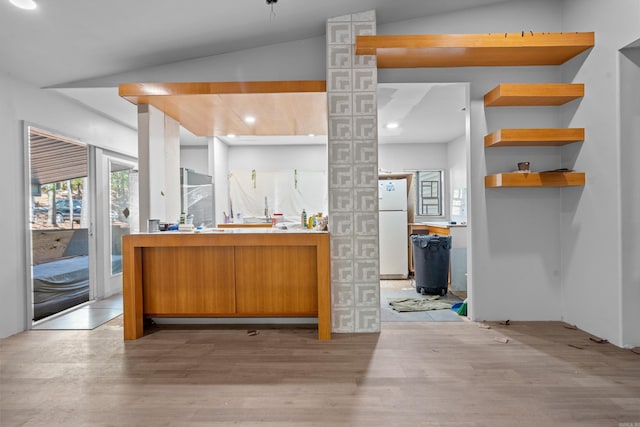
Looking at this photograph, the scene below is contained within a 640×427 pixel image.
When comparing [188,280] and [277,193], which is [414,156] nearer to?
[277,193]

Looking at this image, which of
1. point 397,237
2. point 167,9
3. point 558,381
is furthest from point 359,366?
point 397,237

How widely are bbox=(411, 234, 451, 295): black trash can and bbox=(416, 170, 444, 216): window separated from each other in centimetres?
223

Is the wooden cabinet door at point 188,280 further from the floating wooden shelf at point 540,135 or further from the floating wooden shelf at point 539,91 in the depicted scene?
the floating wooden shelf at point 539,91

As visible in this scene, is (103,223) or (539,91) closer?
(539,91)

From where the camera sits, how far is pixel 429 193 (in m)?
7.00

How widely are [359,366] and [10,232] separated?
131 inches

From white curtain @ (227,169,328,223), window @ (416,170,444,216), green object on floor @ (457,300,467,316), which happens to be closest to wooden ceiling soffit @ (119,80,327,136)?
white curtain @ (227,169,328,223)

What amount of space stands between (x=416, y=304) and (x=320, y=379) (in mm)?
2193

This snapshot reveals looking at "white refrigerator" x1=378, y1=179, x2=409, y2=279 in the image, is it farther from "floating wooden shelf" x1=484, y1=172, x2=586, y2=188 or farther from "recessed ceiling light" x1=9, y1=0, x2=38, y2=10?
"recessed ceiling light" x1=9, y1=0, x2=38, y2=10

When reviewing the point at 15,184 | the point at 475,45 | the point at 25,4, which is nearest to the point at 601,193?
the point at 475,45

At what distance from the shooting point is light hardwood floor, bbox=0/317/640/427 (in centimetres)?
188

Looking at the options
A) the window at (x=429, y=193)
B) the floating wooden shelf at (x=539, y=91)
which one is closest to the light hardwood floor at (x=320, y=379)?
the floating wooden shelf at (x=539, y=91)

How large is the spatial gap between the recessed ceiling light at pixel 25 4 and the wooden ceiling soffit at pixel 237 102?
0.88 m

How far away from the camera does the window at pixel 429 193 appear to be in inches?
275
